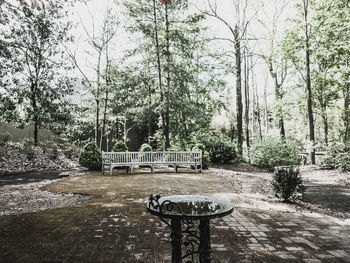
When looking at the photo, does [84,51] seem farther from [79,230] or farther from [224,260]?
[224,260]

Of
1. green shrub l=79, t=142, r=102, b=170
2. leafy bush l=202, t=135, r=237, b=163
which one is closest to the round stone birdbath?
green shrub l=79, t=142, r=102, b=170

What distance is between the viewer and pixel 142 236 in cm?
320

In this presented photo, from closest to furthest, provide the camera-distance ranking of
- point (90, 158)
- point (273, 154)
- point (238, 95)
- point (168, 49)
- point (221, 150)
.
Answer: point (90, 158), point (273, 154), point (221, 150), point (168, 49), point (238, 95)

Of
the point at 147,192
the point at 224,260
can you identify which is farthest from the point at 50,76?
the point at 224,260

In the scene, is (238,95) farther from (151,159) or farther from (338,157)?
(151,159)

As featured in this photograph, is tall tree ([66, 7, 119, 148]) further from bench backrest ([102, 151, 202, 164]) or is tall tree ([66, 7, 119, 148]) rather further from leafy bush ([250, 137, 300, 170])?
leafy bush ([250, 137, 300, 170])

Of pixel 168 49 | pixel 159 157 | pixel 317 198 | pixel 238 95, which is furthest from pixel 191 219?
pixel 238 95

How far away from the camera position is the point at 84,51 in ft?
51.1

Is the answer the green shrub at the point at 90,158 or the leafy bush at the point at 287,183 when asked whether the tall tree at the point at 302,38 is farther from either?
the green shrub at the point at 90,158

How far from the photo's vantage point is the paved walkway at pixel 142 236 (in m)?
2.64

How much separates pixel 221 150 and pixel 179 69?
535 cm

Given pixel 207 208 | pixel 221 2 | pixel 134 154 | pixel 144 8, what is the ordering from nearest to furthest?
pixel 207 208
pixel 134 154
pixel 144 8
pixel 221 2

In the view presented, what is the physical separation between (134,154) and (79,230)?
7134mm

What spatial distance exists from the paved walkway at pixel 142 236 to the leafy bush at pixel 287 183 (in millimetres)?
916
